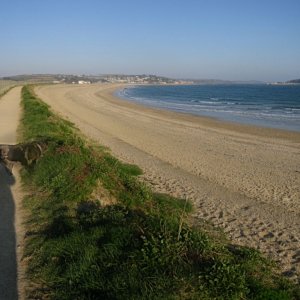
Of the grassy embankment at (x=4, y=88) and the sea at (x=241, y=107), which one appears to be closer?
the sea at (x=241, y=107)

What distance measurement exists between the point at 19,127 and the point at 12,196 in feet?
36.4

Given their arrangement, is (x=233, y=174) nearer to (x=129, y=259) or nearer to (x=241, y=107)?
(x=129, y=259)

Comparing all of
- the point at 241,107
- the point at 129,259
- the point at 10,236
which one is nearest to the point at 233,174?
the point at 10,236

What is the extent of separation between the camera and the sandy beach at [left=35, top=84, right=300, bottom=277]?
7.15 meters

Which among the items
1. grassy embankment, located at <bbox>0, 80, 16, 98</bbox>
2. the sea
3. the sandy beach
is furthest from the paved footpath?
grassy embankment, located at <bbox>0, 80, 16, 98</bbox>

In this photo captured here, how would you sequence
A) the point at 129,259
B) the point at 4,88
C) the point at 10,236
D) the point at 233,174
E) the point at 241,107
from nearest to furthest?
the point at 129,259, the point at 10,236, the point at 233,174, the point at 241,107, the point at 4,88

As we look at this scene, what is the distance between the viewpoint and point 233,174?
1173 centimetres

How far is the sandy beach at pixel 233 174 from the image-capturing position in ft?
23.5

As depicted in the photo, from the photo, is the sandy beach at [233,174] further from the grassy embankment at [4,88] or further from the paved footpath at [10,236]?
the grassy embankment at [4,88]

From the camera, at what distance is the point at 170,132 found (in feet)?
71.9

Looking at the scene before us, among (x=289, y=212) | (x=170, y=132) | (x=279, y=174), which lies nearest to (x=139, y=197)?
(x=289, y=212)

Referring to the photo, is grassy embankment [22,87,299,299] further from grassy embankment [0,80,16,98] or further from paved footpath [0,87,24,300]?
grassy embankment [0,80,16,98]

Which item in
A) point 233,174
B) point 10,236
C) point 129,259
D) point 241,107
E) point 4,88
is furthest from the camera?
point 4,88

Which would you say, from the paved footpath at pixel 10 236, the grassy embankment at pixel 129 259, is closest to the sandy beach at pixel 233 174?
the grassy embankment at pixel 129 259
